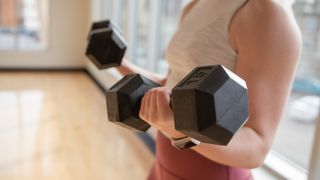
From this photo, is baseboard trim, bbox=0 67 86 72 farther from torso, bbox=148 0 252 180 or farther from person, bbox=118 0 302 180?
person, bbox=118 0 302 180

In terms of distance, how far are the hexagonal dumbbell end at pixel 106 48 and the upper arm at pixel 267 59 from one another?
491mm

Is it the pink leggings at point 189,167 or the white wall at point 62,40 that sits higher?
the pink leggings at point 189,167

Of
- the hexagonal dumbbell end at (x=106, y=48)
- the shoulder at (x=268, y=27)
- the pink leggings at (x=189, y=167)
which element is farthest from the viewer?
the hexagonal dumbbell end at (x=106, y=48)

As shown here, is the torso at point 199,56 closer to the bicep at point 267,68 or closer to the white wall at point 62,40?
the bicep at point 267,68

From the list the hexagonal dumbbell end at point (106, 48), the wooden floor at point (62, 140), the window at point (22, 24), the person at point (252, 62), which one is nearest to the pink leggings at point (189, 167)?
the person at point (252, 62)

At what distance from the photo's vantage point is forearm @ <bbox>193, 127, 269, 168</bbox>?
2.08ft

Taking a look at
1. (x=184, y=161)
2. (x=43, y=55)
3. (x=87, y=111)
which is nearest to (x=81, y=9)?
(x=43, y=55)

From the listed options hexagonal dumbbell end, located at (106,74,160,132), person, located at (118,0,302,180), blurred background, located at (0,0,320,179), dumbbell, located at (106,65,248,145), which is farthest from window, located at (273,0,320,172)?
dumbbell, located at (106,65,248,145)

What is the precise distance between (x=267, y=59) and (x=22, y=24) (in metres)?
5.84

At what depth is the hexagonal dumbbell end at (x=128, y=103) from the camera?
650 mm

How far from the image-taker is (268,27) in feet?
2.16

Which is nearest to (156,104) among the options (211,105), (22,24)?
(211,105)

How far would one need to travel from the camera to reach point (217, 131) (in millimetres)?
454

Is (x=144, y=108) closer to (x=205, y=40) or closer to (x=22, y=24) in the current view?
(x=205, y=40)
